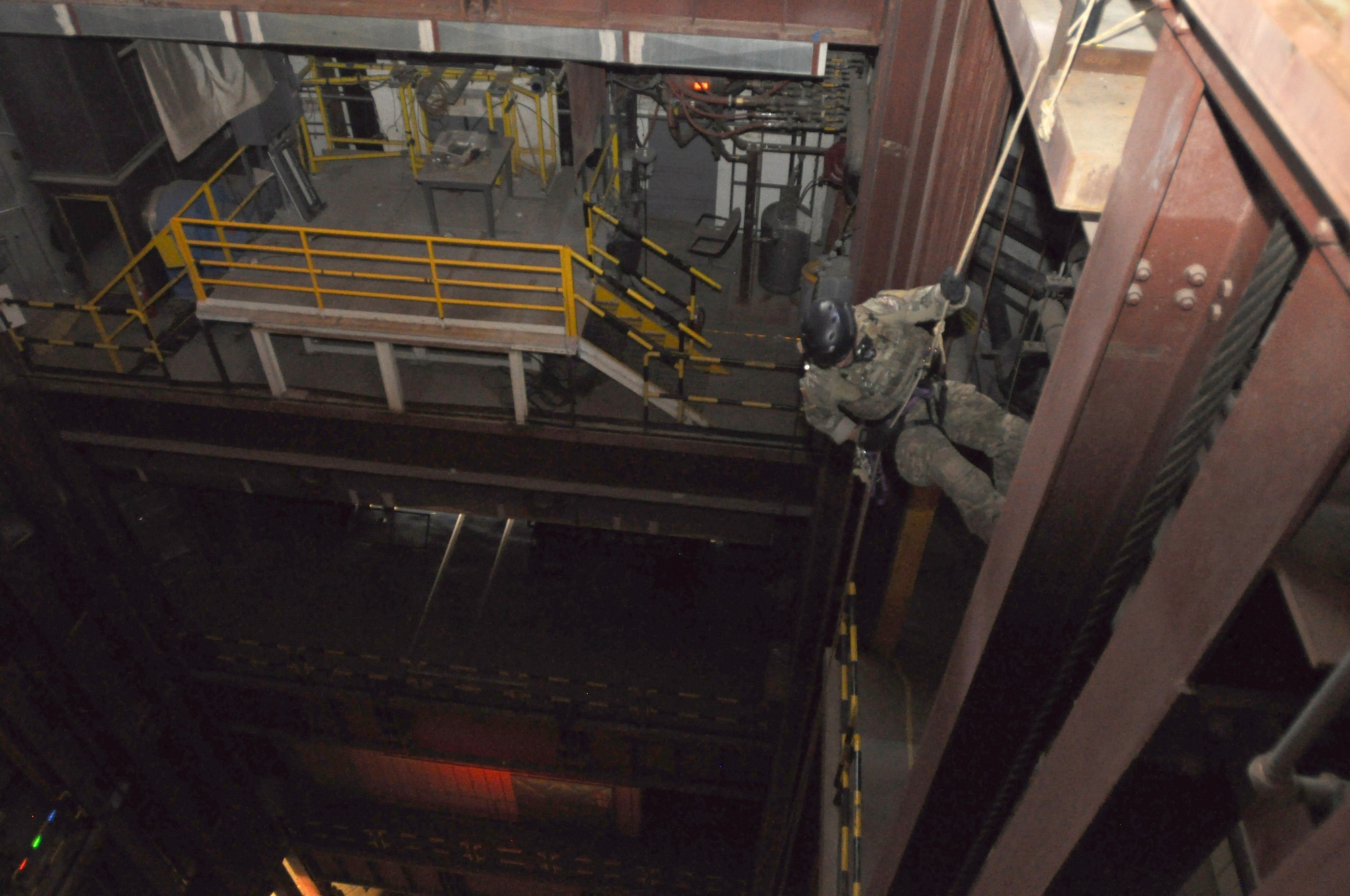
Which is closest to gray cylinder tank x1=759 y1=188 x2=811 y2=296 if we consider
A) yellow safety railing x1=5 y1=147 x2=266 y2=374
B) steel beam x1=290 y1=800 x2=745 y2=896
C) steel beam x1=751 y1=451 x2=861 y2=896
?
steel beam x1=751 y1=451 x2=861 y2=896

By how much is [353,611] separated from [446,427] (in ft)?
16.3

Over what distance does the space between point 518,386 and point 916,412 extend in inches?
200

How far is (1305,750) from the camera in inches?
68.1

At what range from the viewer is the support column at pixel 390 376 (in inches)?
385

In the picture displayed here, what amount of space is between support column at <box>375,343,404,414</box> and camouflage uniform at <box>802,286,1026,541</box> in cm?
562

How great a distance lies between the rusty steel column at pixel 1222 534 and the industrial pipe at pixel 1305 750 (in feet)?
0.89

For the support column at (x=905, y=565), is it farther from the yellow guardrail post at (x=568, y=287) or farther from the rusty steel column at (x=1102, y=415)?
the rusty steel column at (x=1102, y=415)

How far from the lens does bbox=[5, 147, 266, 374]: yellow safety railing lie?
10.1 meters

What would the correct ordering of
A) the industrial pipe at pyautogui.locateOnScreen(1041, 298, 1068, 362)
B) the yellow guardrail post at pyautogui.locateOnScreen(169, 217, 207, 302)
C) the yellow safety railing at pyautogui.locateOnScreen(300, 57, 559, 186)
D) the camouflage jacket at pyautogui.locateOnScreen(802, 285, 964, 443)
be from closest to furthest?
the camouflage jacket at pyautogui.locateOnScreen(802, 285, 964, 443), the industrial pipe at pyautogui.locateOnScreen(1041, 298, 1068, 362), the yellow guardrail post at pyautogui.locateOnScreen(169, 217, 207, 302), the yellow safety railing at pyautogui.locateOnScreen(300, 57, 559, 186)

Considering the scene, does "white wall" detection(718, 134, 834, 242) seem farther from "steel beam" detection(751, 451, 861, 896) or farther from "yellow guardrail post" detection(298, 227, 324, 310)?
"yellow guardrail post" detection(298, 227, 324, 310)

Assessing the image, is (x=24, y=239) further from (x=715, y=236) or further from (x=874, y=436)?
(x=874, y=436)

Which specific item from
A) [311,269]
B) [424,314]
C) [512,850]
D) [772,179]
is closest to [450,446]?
[424,314]

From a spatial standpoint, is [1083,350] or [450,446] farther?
[450,446]

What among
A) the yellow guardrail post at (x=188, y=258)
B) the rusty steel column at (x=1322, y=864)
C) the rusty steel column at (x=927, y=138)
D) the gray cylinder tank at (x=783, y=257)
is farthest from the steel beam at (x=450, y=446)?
the rusty steel column at (x=1322, y=864)
